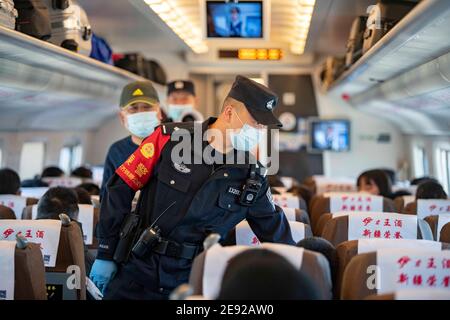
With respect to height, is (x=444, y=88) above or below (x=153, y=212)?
above

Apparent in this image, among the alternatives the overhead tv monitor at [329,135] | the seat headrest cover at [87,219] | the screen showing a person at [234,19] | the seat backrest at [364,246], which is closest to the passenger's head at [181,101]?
the screen showing a person at [234,19]

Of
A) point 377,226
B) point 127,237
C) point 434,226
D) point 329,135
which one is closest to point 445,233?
point 434,226

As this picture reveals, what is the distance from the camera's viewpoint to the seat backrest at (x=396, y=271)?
2.51 m

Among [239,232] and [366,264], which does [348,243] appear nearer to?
[366,264]

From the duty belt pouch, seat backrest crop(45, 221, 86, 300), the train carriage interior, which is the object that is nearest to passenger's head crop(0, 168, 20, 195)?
the train carriage interior

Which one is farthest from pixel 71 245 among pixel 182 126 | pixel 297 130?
pixel 297 130

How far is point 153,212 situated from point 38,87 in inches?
156

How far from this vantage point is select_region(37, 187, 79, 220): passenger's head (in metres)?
4.09

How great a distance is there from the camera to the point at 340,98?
12570 millimetres

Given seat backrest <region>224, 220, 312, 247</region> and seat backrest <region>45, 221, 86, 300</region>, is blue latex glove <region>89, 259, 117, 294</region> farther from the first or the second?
seat backrest <region>224, 220, 312, 247</region>

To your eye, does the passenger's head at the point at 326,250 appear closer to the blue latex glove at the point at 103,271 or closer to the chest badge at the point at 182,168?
the chest badge at the point at 182,168

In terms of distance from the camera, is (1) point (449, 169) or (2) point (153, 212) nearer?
(2) point (153, 212)

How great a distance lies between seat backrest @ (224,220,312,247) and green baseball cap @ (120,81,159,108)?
5.07 ft
